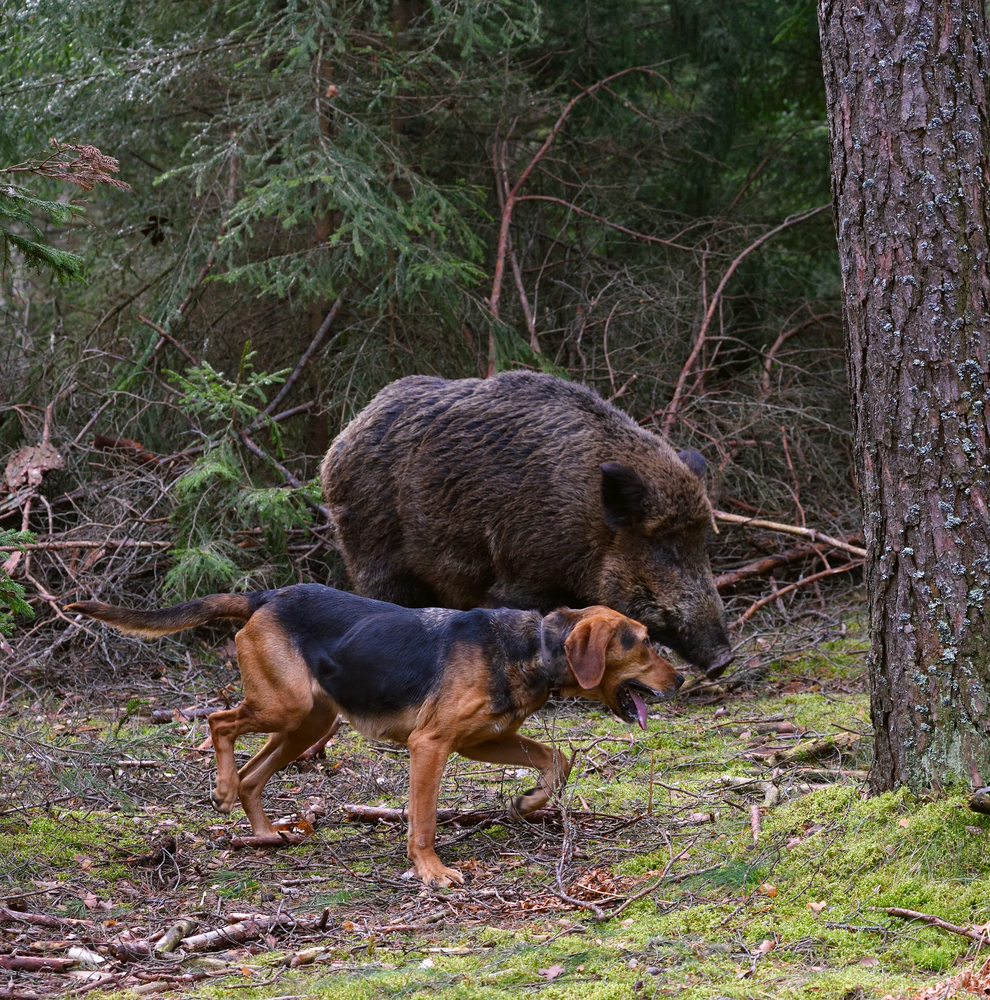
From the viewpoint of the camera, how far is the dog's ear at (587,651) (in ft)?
19.1

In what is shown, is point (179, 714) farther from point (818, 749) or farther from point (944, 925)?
point (944, 925)

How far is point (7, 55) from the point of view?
42.3 feet

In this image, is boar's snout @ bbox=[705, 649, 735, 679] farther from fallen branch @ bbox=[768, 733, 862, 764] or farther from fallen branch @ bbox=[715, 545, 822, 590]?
fallen branch @ bbox=[715, 545, 822, 590]

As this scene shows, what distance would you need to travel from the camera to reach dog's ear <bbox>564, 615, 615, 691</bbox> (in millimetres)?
5816

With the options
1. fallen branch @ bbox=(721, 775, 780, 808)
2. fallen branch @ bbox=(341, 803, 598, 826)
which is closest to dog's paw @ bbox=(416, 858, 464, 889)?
fallen branch @ bbox=(341, 803, 598, 826)

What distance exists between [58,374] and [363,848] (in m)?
8.27

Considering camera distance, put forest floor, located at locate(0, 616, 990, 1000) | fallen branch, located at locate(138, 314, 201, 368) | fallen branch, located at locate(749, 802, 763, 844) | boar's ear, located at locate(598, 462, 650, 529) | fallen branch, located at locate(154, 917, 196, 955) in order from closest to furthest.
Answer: forest floor, located at locate(0, 616, 990, 1000)
fallen branch, located at locate(154, 917, 196, 955)
fallen branch, located at locate(749, 802, 763, 844)
boar's ear, located at locate(598, 462, 650, 529)
fallen branch, located at locate(138, 314, 201, 368)

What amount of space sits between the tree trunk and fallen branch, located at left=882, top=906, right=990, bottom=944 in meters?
0.62

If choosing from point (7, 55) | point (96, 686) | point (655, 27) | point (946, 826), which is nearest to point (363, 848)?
point (946, 826)

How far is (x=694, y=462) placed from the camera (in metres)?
9.05

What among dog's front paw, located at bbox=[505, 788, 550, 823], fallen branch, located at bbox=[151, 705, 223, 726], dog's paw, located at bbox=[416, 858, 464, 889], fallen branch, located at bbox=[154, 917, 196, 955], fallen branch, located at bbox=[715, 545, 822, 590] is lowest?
fallen branch, located at bbox=[715, 545, 822, 590]

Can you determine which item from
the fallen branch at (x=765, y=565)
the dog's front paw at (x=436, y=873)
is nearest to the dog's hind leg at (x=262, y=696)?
the dog's front paw at (x=436, y=873)

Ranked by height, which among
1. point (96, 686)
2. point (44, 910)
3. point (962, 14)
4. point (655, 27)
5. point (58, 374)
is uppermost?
point (655, 27)

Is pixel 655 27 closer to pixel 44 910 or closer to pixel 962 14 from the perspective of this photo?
pixel 962 14
